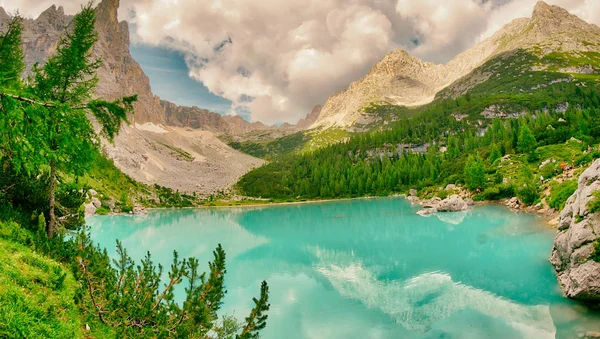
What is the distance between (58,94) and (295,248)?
4061 centimetres

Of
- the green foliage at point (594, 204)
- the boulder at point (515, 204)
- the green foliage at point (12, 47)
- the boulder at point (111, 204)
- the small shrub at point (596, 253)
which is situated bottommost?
the boulder at point (111, 204)

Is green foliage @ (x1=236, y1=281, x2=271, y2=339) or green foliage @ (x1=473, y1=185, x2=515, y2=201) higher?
green foliage @ (x1=473, y1=185, x2=515, y2=201)

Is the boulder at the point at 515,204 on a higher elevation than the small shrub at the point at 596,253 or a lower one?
higher

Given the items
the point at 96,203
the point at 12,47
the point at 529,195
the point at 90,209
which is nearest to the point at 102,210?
the point at 96,203

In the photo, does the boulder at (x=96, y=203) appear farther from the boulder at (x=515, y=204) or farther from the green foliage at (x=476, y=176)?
the boulder at (x=515, y=204)

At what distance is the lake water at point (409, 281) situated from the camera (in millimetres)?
20266

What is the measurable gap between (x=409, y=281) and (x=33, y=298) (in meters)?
28.0

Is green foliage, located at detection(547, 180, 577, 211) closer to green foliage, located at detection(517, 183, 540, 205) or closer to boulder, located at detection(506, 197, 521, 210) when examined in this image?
green foliage, located at detection(517, 183, 540, 205)

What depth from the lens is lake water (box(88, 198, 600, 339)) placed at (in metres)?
20.3

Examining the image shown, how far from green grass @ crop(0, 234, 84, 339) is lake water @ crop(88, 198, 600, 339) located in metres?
13.3

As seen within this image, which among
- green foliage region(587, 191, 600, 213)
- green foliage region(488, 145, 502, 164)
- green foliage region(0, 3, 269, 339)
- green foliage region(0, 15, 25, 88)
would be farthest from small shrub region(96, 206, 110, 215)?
green foliage region(488, 145, 502, 164)

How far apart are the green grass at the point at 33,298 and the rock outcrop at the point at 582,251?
26.6 metres

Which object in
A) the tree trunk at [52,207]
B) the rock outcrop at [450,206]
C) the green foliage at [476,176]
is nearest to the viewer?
the tree trunk at [52,207]

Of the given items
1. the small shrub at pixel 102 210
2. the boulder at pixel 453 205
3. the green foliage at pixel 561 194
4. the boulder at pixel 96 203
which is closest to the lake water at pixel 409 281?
the green foliage at pixel 561 194
